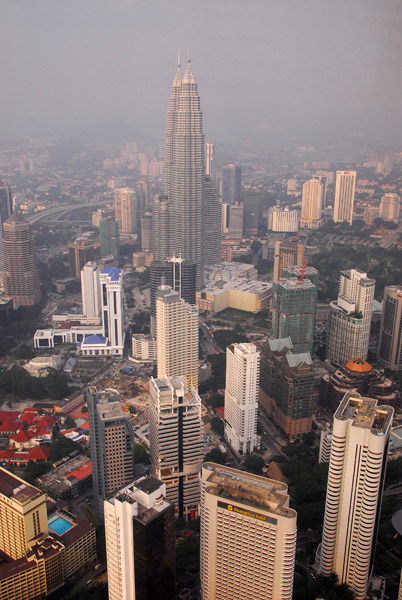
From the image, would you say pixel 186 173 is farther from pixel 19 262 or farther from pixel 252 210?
pixel 252 210

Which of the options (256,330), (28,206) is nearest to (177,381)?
(256,330)

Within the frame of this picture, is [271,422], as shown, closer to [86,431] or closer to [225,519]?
[86,431]

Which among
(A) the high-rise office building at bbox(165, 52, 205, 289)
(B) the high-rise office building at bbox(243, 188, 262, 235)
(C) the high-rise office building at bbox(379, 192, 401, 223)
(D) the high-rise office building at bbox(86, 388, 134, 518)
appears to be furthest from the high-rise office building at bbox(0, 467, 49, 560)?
(B) the high-rise office building at bbox(243, 188, 262, 235)

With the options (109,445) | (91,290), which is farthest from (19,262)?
(109,445)

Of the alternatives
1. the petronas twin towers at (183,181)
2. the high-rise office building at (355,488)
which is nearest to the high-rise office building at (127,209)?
the petronas twin towers at (183,181)

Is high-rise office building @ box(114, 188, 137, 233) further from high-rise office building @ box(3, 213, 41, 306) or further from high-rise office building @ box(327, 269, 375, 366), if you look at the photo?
high-rise office building @ box(327, 269, 375, 366)

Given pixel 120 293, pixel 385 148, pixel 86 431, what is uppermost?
pixel 385 148
